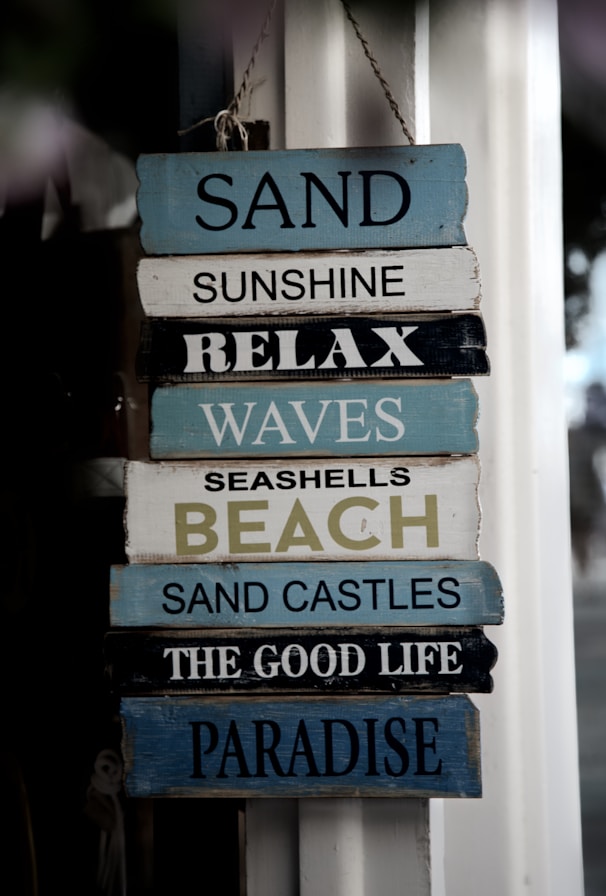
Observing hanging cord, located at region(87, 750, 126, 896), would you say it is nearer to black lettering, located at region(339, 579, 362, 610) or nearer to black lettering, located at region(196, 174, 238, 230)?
black lettering, located at region(339, 579, 362, 610)

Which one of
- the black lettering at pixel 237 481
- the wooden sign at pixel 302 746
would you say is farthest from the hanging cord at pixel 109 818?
the black lettering at pixel 237 481

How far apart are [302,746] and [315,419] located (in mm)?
365

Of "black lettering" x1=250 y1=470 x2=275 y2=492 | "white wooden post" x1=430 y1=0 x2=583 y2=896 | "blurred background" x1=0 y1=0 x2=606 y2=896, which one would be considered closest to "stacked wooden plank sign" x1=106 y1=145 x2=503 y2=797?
"black lettering" x1=250 y1=470 x2=275 y2=492

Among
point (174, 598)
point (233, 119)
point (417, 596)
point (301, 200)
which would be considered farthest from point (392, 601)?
point (233, 119)

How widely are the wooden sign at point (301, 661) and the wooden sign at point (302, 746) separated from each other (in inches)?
0.7

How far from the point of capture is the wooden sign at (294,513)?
0.93 meters

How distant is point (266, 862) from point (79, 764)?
0.38 m

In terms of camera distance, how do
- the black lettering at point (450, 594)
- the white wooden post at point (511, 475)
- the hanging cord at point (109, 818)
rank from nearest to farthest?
the black lettering at point (450, 594) → the white wooden post at point (511, 475) → the hanging cord at point (109, 818)

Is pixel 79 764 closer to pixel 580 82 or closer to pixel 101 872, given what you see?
pixel 101 872

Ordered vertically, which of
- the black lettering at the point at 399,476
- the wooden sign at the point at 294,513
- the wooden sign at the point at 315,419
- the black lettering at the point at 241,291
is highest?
the black lettering at the point at 241,291

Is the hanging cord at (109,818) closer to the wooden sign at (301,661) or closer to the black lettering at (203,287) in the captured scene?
the wooden sign at (301,661)

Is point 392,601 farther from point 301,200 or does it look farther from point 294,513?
point 301,200

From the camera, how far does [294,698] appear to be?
948mm

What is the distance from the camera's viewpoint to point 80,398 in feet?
4.41
